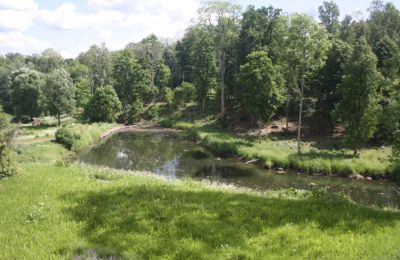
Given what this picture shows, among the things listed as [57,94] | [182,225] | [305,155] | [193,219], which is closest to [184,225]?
[182,225]

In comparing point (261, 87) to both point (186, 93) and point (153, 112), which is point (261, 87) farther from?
point (153, 112)

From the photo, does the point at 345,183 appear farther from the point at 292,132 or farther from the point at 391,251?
the point at 391,251

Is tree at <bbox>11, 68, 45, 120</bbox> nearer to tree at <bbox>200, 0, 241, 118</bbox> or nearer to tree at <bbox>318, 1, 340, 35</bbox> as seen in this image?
tree at <bbox>200, 0, 241, 118</bbox>

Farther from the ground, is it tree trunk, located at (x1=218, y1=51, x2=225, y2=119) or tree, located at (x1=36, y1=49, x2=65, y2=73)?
tree, located at (x1=36, y1=49, x2=65, y2=73)

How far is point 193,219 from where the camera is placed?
12328 millimetres

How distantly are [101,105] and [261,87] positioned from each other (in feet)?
138

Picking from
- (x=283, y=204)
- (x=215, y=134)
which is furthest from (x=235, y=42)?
(x=283, y=204)

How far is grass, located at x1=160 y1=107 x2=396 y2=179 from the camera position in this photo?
4003cm

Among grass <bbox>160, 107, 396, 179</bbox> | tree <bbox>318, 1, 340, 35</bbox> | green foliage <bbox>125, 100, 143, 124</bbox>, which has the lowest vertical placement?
grass <bbox>160, 107, 396, 179</bbox>

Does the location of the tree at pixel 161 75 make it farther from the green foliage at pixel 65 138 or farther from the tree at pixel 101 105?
the green foliage at pixel 65 138

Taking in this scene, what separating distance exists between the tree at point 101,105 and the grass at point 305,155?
30655mm

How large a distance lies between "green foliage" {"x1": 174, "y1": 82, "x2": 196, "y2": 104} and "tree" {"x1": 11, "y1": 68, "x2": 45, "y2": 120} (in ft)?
96.5

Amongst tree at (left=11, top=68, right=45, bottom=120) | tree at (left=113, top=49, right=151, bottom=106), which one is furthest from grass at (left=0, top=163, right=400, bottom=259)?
tree at (left=113, top=49, right=151, bottom=106)

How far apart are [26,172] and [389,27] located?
249 ft
